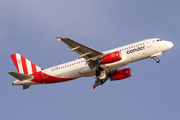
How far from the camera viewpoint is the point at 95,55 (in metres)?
42.2

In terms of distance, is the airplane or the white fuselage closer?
the airplane

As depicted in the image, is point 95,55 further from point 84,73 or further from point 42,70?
point 42,70

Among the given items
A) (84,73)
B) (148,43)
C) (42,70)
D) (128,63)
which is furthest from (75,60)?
(148,43)

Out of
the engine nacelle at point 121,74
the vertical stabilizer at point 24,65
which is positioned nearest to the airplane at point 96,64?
the engine nacelle at point 121,74

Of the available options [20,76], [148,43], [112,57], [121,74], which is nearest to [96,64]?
[112,57]

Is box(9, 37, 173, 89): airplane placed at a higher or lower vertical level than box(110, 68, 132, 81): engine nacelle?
higher

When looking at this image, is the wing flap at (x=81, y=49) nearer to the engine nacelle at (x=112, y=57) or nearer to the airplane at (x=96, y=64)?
the airplane at (x=96, y=64)

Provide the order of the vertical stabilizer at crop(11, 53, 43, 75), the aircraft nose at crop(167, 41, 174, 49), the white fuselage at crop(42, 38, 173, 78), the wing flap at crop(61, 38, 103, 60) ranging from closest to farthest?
1. the wing flap at crop(61, 38, 103, 60)
2. the white fuselage at crop(42, 38, 173, 78)
3. the aircraft nose at crop(167, 41, 174, 49)
4. the vertical stabilizer at crop(11, 53, 43, 75)

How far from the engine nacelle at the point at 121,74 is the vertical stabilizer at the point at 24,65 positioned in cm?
1386

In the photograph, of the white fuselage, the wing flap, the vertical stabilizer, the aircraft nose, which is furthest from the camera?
the vertical stabilizer

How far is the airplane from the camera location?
41312mm

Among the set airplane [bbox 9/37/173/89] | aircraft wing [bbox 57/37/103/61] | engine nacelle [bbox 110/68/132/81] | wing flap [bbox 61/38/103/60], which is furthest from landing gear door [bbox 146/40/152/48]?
wing flap [bbox 61/38/103/60]

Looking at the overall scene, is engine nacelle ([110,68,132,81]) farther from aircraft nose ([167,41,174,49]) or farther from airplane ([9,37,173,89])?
aircraft nose ([167,41,174,49])

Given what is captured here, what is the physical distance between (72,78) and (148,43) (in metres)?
14.3
